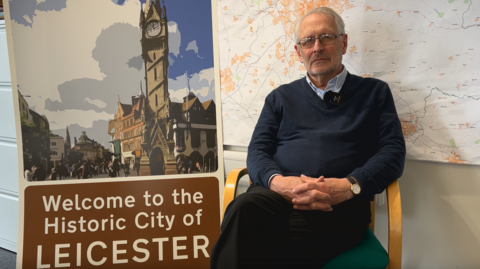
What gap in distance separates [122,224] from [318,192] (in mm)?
1102

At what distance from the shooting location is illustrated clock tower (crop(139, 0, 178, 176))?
179cm

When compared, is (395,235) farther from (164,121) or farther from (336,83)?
(164,121)

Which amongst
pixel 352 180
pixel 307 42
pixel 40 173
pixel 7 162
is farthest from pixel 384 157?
pixel 7 162

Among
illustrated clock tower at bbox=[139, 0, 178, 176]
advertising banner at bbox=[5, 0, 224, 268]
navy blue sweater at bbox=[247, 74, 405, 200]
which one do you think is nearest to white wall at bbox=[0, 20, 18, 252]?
advertising banner at bbox=[5, 0, 224, 268]

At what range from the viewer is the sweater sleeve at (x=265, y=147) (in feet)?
Answer: 4.57

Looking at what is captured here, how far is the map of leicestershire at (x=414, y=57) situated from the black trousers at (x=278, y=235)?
1.94ft

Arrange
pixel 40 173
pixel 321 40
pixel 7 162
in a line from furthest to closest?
pixel 7 162
pixel 40 173
pixel 321 40

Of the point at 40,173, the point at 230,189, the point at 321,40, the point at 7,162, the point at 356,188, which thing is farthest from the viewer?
the point at 7,162

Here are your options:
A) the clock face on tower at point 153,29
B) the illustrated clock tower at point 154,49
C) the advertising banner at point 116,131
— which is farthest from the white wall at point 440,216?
the clock face on tower at point 153,29

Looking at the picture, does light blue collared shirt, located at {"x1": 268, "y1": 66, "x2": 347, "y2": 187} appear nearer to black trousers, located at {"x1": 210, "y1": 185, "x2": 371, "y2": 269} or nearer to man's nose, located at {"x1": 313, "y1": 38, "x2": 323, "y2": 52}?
man's nose, located at {"x1": 313, "y1": 38, "x2": 323, "y2": 52}

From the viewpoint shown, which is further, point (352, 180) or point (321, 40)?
point (321, 40)

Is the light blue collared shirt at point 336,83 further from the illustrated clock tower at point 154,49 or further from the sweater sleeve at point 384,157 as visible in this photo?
the illustrated clock tower at point 154,49

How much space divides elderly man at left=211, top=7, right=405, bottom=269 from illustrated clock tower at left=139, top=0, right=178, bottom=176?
563 mm

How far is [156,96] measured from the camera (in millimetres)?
1811
